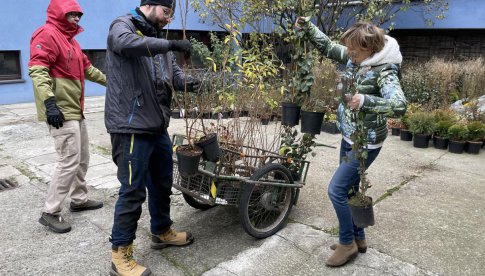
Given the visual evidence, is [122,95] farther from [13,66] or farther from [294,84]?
[13,66]

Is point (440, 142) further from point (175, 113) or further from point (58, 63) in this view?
point (58, 63)

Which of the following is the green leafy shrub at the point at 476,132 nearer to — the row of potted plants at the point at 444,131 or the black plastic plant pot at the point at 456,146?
the row of potted plants at the point at 444,131

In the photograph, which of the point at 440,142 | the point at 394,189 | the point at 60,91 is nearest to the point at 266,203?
the point at 394,189

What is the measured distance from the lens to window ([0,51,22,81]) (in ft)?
32.5

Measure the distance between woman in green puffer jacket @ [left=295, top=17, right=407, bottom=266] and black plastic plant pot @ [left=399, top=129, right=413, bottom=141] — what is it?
14.1 feet

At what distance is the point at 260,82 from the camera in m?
3.92

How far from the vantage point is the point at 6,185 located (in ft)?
14.6

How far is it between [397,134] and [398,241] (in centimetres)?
439

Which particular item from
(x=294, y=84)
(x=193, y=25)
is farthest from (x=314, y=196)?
(x=193, y=25)

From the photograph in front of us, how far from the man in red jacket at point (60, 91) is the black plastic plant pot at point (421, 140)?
5.17 m

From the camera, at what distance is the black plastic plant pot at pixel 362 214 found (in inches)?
102

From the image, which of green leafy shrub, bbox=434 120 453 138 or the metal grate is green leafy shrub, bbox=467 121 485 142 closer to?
green leafy shrub, bbox=434 120 453 138

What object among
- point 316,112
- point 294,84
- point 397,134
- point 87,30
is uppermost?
point 87,30

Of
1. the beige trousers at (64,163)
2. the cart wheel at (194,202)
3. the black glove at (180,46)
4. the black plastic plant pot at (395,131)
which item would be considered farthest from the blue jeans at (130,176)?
the black plastic plant pot at (395,131)
